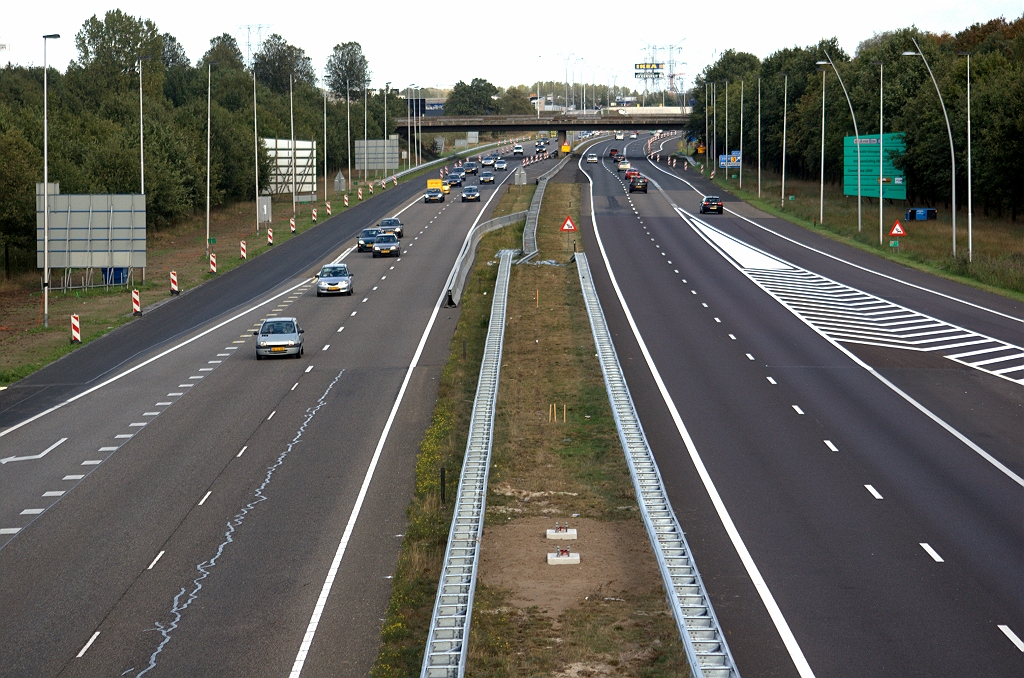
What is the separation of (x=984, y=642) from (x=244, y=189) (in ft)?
296

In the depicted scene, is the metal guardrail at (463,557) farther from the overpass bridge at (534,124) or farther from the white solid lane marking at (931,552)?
the overpass bridge at (534,124)

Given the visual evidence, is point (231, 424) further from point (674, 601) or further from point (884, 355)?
point (884, 355)

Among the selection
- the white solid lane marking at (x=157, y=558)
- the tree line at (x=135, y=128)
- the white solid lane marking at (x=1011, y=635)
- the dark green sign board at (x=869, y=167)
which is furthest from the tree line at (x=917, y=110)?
the tree line at (x=135, y=128)

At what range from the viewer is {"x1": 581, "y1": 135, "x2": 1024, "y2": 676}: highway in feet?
52.2

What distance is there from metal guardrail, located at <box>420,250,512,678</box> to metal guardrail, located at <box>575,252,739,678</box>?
2.77 m

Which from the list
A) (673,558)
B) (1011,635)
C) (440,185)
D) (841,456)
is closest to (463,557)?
(673,558)

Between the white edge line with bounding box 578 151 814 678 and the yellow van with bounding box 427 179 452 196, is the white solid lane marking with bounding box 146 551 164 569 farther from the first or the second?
the yellow van with bounding box 427 179 452 196

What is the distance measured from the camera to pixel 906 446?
26.0 m

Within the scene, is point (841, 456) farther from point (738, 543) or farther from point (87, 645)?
point (87, 645)

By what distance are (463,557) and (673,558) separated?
3.25 metres

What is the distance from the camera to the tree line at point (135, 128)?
208 feet

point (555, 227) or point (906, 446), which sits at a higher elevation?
point (555, 227)

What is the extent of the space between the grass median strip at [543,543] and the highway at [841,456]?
4.13 feet

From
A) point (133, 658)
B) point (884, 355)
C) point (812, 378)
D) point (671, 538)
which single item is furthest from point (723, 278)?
point (133, 658)
